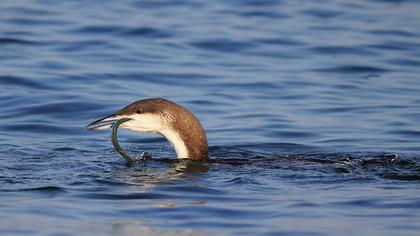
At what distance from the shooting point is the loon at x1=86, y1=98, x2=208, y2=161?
415 inches

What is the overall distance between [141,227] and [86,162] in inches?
115

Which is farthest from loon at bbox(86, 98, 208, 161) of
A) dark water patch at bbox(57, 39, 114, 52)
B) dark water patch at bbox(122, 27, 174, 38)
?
dark water patch at bbox(122, 27, 174, 38)

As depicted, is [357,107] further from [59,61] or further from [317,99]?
[59,61]

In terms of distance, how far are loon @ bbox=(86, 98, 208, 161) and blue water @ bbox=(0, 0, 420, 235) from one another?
0.26m

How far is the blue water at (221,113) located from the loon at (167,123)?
260 mm

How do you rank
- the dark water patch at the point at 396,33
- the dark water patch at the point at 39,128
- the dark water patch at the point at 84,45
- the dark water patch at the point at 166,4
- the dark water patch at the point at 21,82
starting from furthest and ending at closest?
the dark water patch at the point at 166,4, the dark water patch at the point at 396,33, the dark water patch at the point at 84,45, the dark water patch at the point at 21,82, the dark water patch at the point at 39,128

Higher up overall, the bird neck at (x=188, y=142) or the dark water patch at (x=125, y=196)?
the bird neck at (x=188, y=142)

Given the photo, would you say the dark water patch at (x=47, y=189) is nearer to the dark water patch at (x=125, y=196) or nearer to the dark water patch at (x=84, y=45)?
the dark water patch at (x=125, y=196)

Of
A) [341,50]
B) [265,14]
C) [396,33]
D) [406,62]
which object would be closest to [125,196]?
[406,62]

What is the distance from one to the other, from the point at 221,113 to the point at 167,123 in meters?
3.68

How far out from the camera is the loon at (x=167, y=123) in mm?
10531

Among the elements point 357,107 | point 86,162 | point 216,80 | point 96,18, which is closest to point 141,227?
point 86,162

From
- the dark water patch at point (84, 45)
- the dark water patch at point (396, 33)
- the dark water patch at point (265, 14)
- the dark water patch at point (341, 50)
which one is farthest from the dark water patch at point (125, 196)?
the dark water patch at point (265, 14)

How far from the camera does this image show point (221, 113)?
14.2 m
